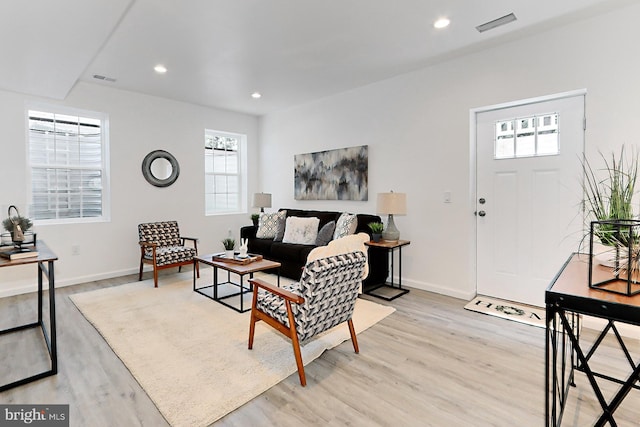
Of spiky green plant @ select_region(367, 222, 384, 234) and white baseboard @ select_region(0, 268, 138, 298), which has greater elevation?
spiky green plant @ select_region(367, 222, 384, 234)

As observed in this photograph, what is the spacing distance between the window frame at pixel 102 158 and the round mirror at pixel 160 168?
49 cm

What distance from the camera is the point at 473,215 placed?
3.73 m

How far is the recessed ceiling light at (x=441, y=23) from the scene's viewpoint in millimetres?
2807

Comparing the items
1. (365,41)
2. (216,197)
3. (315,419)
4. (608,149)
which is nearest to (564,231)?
(608,149)

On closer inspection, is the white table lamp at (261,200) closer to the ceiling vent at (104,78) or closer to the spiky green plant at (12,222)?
the ceiling vent at (104,78)

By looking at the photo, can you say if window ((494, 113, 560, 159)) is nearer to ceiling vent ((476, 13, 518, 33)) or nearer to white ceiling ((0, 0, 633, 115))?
white ceiling ((0, 0, 633, 115))

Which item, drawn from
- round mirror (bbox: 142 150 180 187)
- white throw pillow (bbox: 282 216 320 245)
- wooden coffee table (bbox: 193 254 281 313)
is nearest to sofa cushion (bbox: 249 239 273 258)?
white throw pillow (bbox: 282 216 320 245)

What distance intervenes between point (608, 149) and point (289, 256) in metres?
3.45

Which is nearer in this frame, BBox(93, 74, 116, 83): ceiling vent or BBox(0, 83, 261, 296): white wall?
BBox(0, 83, 261, 296): white wall

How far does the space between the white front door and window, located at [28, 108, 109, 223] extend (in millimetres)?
5039

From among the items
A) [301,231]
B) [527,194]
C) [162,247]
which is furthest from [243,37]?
[527,194]

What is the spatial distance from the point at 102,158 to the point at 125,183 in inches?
18.0

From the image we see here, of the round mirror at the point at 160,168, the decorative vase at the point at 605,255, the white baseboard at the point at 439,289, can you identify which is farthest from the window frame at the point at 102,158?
the decorative vase at the point at 605,255

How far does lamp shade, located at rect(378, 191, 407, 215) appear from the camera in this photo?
12.6 feet
